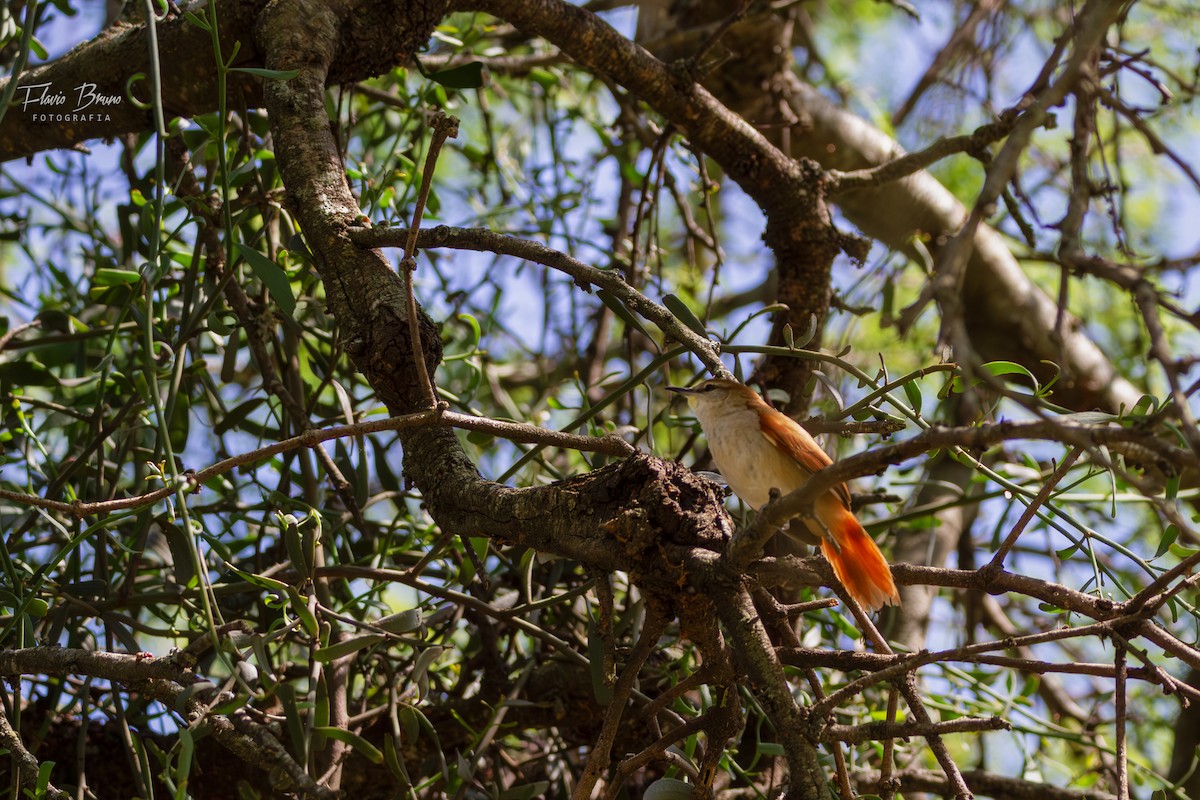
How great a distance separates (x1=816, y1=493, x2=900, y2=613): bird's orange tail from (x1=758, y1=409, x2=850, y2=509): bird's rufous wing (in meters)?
0.13

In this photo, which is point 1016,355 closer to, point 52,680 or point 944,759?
point 944,759

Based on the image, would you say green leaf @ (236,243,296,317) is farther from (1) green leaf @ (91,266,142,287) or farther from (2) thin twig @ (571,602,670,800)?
(2) thin twig @ (571,602,670,800)

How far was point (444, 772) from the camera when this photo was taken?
1.84 m

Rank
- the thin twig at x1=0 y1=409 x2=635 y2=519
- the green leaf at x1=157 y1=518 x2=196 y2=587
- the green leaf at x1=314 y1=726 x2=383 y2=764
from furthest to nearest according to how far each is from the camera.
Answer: the green leaf at x1=157 y1=518 x2=196 y2=587 → the green leaf at x1=314 y1=726 x2=383 y2=764 → the thin twig at x1=0 y1=409 x2=635 y2=519

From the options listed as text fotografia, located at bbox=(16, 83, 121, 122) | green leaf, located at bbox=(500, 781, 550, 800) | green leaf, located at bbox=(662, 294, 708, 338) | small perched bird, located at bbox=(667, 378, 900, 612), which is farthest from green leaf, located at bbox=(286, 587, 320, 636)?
text fotografia, located at bbox=(16, 83, 121, 122)

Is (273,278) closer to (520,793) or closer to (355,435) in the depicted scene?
(355,435)

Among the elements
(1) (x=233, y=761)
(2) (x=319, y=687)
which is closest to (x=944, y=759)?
(2) (x=319, y=687)

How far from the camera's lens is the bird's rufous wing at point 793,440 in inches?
86.8

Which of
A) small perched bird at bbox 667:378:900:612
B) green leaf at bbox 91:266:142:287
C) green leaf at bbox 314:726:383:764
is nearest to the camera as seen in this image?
green leaf at bbox 314:726:383:764

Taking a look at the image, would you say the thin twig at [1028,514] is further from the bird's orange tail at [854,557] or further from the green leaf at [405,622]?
the green leaf at [405,622]

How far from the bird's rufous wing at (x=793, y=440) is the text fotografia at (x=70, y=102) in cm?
160

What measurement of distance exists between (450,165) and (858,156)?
6.58 feet

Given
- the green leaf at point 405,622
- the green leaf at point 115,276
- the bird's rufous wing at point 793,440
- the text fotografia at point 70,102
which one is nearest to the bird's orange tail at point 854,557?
the bird's rufous wing at point 793,440

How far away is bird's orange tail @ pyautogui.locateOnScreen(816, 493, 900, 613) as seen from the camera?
1996 mm
